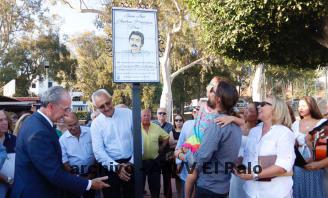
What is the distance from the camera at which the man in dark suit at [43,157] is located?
327 centimetres

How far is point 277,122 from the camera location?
402cm

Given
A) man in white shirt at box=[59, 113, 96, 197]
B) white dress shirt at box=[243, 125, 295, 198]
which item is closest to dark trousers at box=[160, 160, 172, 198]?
man in white shirt at box=[59, 113, 96, 197]

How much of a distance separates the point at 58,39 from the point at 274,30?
29096mm

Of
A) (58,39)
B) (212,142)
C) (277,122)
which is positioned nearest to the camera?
(212,142)

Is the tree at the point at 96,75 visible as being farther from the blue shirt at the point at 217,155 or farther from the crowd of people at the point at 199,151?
the blue shirt at the point at 217,155

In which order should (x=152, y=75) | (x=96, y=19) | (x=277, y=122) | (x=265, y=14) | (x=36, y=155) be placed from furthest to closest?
(x=96, y=19)
(x=265, y=14)
(x=152, y=75)
(x=277, y=122)
(x=36, y=155)

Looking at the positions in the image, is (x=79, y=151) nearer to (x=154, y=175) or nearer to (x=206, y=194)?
(x=154, y=175)

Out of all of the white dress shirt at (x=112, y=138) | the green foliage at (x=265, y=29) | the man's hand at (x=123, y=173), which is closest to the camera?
the man's hand at (x=123, y=173)

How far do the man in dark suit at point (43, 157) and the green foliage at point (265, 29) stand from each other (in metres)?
6.17

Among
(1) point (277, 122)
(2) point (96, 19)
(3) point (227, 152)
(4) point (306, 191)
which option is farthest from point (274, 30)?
(2) point (96, 19)

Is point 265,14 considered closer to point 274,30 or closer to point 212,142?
point 274,30

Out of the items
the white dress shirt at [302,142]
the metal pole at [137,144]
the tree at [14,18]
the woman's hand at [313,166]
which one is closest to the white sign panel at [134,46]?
the metal pole at [137,144]

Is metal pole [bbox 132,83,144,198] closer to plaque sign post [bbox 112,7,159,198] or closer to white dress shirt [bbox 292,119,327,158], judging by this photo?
plaque sign post [bbox 112,7,159,198]

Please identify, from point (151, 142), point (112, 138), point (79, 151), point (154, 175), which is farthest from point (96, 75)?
point (112, 138)
